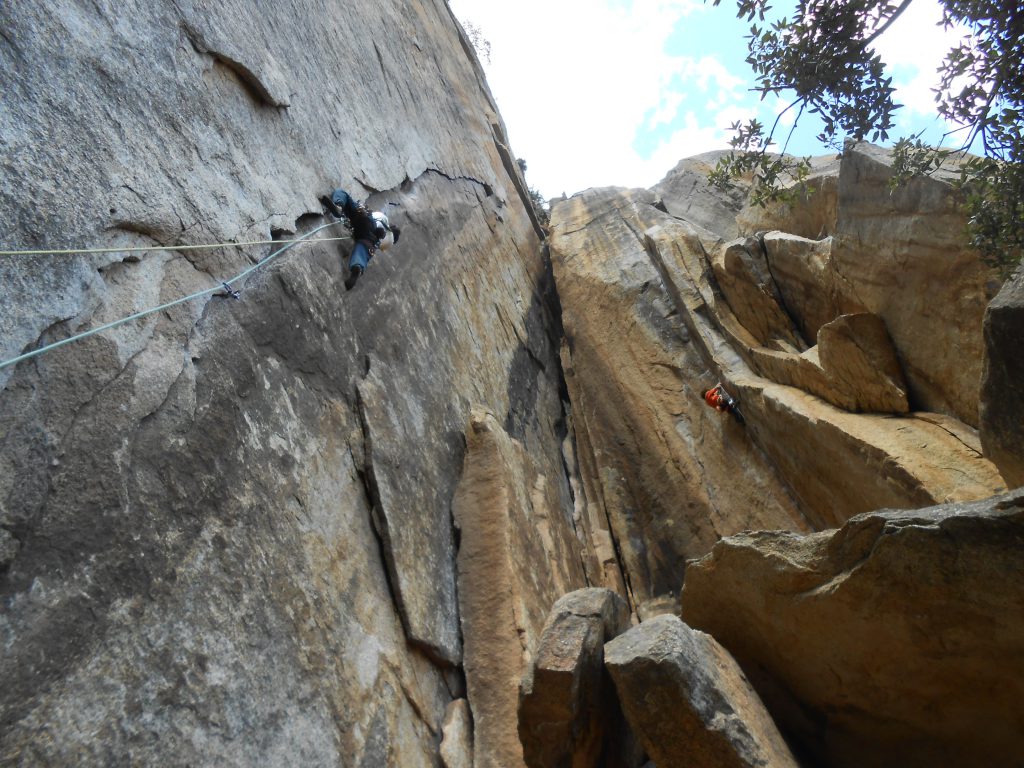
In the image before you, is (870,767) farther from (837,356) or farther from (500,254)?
(500,254)

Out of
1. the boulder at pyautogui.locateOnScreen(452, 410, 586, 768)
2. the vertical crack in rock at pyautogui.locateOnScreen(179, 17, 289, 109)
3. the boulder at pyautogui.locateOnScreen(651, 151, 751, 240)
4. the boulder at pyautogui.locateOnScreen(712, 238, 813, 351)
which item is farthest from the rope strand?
the boulder at pyautogui.locateOnScreen(651, 151, 751, 240)

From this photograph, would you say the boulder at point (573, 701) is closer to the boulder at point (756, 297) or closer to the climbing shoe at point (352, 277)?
the climbing shoe at point (352, 277)

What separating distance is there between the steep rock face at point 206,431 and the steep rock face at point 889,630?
245 cm

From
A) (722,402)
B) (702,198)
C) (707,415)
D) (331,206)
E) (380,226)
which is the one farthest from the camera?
(702,198)

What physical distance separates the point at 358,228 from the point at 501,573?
3.45m

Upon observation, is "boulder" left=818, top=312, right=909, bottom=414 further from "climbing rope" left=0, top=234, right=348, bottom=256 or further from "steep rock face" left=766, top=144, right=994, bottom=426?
"climbing rope" left=0, top=234, right=348, bottom=256

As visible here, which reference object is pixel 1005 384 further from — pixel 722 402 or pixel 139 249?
pixel 139 249

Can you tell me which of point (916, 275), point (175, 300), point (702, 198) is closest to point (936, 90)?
point (916, 275)

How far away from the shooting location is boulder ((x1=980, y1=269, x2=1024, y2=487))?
5.21 metres

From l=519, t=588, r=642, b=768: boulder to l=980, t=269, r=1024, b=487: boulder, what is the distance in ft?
11.4

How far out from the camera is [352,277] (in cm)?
666

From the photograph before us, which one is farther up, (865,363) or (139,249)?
(865,363)

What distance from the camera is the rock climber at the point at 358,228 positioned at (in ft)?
21.7

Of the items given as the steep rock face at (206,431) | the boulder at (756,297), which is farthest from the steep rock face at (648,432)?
the steep rock face at (206,431)
